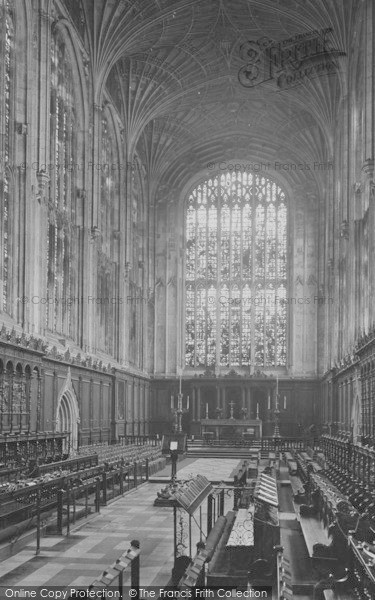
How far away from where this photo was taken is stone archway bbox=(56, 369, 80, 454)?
2732 cm

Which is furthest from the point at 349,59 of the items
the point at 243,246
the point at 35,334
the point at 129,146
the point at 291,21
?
the point at 243,246

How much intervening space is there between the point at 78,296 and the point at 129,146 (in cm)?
1188

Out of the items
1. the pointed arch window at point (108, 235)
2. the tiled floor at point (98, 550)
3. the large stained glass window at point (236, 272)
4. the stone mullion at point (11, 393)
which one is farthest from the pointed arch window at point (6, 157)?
the large stained glass window at point (236, 272)

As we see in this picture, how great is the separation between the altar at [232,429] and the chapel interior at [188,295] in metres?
0.17

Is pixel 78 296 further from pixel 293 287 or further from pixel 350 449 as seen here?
pixel 293 287

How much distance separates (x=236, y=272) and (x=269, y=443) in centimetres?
1479

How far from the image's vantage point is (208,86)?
41344 mm

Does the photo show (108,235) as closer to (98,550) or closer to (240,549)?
(98,550)

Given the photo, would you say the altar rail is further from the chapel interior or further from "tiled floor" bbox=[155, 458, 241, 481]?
"tiled floor" bbox=[155, 458, 241, 481]

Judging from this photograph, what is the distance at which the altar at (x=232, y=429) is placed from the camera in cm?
4028

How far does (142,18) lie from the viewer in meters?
33.6

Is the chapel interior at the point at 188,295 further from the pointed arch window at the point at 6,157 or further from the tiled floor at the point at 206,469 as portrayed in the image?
the tiled floor at the point at 206,469

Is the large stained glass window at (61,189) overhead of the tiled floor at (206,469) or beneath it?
overhead

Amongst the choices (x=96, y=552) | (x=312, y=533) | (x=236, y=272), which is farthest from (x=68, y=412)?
(x=236, y=272)
